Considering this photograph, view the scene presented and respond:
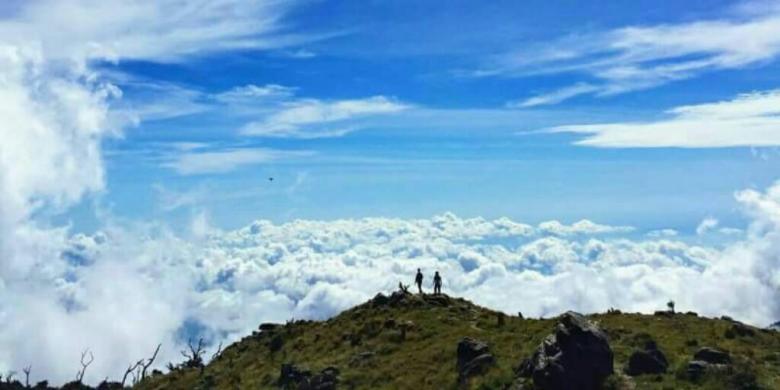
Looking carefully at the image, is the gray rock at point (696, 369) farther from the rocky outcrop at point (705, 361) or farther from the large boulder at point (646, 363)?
the large boulder at point (646, 363)

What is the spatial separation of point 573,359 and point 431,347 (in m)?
23.5

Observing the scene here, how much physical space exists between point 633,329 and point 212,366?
190ft

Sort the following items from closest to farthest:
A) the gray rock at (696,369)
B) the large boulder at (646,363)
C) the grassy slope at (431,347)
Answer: the gray rock at (696,369)
the large boulder at (646,363)
the grassy slope at (431,347)

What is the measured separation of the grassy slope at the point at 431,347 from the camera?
2448 inches

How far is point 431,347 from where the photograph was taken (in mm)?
76750

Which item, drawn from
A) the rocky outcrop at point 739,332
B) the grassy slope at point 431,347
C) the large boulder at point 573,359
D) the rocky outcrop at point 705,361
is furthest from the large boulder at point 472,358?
the rocky outcrop at point 739,332

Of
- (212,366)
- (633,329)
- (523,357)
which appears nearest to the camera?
(523,357)

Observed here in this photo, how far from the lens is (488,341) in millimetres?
73875

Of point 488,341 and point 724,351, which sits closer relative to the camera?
point 724,351

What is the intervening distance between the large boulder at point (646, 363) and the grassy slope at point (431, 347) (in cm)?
95

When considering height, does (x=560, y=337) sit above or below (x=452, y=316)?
below

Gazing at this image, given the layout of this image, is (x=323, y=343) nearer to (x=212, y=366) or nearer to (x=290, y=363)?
(x=290, y=363)

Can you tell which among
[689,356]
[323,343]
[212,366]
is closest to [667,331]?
[689,356]

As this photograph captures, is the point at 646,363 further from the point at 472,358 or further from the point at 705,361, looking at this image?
the point at 472,358
